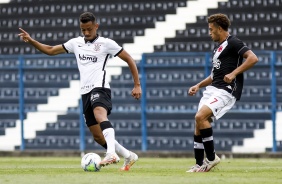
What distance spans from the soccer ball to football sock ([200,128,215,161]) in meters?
1.27

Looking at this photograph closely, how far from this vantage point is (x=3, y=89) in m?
22.2

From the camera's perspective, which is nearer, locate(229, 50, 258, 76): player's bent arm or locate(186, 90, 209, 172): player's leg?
locate(229, 50, 258, 76): player's bent arm

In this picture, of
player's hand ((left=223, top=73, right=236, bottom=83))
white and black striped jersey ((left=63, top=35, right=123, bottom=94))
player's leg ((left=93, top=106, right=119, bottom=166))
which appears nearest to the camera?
player's hand ((left=223, top=73, right=236, bottom=83))

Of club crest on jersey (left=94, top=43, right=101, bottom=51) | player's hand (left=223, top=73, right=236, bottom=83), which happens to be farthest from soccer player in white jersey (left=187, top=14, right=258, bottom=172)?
club crest on jersey (left=94, top=43, right=101, bottom=51)

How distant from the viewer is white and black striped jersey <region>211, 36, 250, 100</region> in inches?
463

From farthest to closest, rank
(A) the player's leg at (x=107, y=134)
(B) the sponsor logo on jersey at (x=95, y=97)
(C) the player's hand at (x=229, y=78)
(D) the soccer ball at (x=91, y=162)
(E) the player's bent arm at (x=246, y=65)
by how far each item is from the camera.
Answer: (B) the sponsor logo on jersey at (x=95, y=97) → (D) the soccer ball at (x=91, y=162) → (A) the player's leg at (x=107, y=134) → (E) the player's bent arm at (x=246, y=65) → (C) the player's hand at (x=229, y=78)

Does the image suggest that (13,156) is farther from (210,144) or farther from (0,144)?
→ (210,144)

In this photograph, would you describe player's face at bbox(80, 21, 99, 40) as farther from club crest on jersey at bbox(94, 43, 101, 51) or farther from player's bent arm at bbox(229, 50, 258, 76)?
player's bent arm at bbox(229, 50, 258, 76)

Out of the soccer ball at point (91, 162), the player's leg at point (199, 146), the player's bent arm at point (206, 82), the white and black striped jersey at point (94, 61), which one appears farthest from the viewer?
the player's bent arm at point (206, 82)

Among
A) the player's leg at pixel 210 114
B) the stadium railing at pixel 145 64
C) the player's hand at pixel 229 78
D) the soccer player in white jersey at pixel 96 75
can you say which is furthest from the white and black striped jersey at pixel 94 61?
the stadium railing at pixel 145 64

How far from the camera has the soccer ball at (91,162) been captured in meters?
11.7

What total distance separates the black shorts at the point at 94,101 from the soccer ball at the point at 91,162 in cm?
67

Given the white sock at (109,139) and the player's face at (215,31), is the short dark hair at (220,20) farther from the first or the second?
the white sock at (109,139)

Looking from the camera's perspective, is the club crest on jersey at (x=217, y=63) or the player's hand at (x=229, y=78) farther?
the club crest on jersey at (x=217, y=63)
